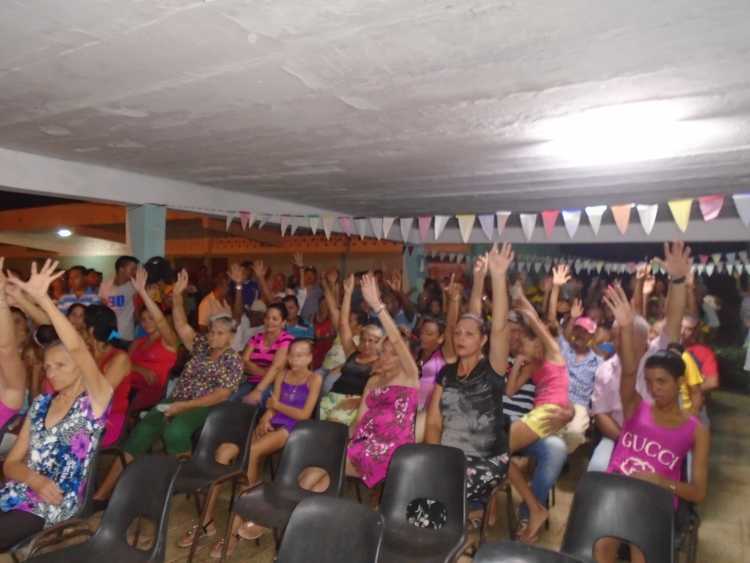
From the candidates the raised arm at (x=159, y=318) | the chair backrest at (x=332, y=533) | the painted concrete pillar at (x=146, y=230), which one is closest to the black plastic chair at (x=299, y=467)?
the chair backrest at (x=332, y=533)

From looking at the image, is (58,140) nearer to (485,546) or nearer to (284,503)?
(284,503)

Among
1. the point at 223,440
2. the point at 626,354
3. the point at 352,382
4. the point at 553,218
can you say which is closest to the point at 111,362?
the point at 223,440

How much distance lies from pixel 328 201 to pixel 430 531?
541cm

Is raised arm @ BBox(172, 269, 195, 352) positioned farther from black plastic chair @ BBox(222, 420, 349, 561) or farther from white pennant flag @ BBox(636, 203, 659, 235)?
white pennant flag @ BBox(636, 203, 659, 235)

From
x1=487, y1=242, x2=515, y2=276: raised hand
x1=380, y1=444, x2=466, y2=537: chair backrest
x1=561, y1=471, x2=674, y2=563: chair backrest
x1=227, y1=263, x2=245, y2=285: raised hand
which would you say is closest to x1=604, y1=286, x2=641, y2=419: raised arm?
x1=487, y1=242, x2=515, y2=276: raised hand

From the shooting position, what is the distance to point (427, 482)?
2598mm

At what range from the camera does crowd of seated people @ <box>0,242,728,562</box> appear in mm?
2607

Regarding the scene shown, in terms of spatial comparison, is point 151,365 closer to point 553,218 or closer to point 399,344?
point 399,344

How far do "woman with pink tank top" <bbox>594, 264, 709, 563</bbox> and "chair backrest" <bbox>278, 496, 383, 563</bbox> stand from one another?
3.64 ft

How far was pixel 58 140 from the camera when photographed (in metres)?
4.18

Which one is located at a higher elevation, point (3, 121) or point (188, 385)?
point (3, 121)

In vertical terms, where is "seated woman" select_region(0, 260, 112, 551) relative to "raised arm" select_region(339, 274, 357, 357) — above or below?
below

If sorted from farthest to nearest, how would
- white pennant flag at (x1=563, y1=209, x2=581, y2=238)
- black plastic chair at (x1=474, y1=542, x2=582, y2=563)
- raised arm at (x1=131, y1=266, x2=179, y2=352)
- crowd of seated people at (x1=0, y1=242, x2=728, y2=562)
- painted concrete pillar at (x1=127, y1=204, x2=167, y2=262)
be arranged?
painted concrete pillar at (x1=127, y1=204, x2=167, y2=262)
white pennant flag at (x1=563, y1=209, x2=581, y2=238)
raised arm at (x1=131, y1=266, x2=179, y2=352)
crowd of seated people at (x1=0, y1=242, x2=728, y2=562)
black plastic chair at (x1=474, y1=542, x2=582, y2=563)

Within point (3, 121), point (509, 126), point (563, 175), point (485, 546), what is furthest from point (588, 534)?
point (3, 121)
